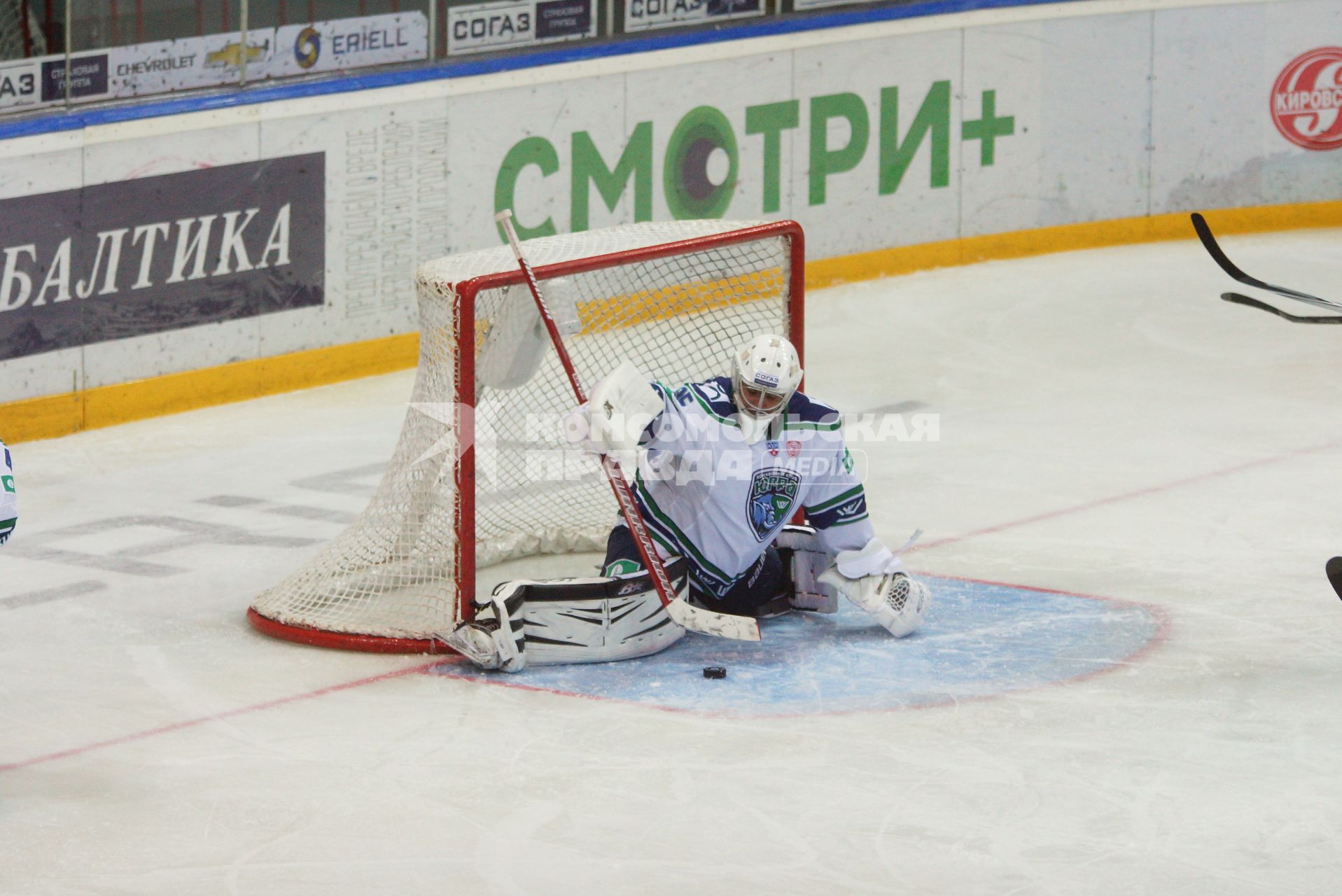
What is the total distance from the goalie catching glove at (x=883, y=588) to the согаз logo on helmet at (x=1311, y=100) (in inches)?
304

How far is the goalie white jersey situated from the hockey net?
0.50 m

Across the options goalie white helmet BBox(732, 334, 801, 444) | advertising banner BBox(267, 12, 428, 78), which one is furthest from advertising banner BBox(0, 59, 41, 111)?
goalie white helmet BBox(732, 334, 801, 444)

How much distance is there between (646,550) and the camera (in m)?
5.83

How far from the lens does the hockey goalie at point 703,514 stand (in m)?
5.66

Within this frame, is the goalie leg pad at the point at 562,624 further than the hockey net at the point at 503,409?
No

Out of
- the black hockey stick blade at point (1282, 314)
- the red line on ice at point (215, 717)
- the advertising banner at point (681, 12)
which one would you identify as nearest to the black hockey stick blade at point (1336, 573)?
the black hockey stick blade at point (1282, 314)

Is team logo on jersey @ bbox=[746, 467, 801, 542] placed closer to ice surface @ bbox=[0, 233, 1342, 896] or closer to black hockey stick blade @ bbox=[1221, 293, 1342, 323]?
ice surface @ bbox=[0, 233, 1342, 896]

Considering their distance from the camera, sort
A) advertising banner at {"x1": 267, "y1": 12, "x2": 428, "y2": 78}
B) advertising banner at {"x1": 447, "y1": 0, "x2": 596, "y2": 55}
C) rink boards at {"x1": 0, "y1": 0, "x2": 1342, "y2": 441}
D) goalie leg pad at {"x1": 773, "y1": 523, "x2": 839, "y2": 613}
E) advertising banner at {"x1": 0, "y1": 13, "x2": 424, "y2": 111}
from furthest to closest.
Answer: advertising banner at {"x1": 447, "y1": 0, "x2": 596, "y2": 55}, advertising banner at {"x1": 267, "y1": 12, "x2": 428, "y2": 78}, rink boards at {"x1": 0, "y1": 0, "x2": 1342, "y2": 441}, advertising banner at {"x1": 0, "y1": 13, "x2": 424, "y2": 111}, goalie leg pad at {"x1": 773, "y1": 523, "x2": 839, "y2": 613}

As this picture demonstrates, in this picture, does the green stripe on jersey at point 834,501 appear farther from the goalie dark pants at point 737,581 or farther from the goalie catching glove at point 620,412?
the goalie catching glove at point 620,412

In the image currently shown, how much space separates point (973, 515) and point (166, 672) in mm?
2989

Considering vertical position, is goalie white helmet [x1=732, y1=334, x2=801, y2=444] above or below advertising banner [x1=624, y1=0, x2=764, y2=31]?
below

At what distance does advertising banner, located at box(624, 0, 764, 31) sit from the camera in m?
10.8

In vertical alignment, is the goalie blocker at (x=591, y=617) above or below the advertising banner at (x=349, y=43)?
below

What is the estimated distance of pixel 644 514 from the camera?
19.7 feet
